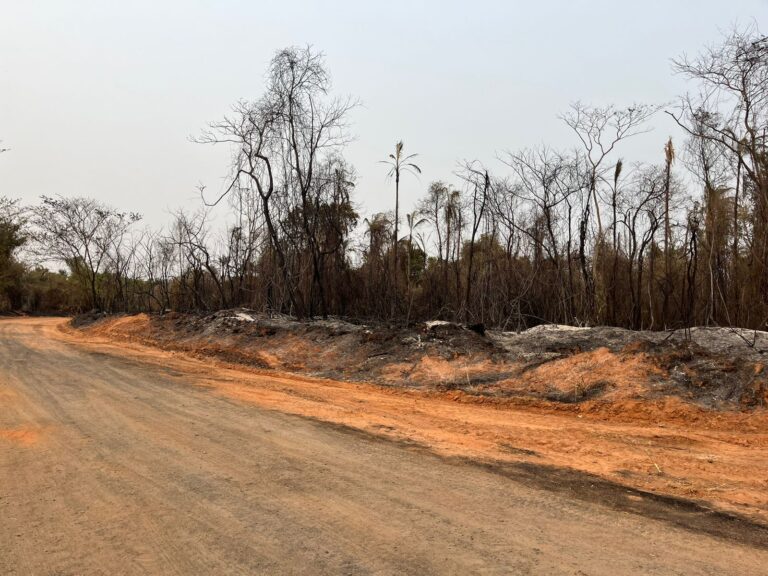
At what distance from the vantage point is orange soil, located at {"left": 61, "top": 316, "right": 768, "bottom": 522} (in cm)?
570

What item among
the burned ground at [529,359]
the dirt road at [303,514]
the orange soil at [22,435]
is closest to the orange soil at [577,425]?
the burned ground at [529,359]

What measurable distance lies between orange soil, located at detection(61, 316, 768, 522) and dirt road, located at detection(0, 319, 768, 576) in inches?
26.9

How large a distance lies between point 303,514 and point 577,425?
17.7 feet

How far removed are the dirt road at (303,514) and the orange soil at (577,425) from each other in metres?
0.68

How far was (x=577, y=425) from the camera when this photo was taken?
823 cm

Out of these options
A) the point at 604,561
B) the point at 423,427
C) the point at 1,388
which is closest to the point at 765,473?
the point at 604,561

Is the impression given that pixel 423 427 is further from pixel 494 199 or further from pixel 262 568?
pixel 494 199

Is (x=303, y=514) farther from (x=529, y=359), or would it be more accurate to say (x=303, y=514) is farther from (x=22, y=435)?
(x=529, y=359)

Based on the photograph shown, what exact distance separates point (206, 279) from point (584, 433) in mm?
28134

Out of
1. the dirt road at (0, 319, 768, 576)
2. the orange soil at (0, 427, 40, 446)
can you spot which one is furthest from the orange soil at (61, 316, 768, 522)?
the orange soil at (0, 427, 40, 446)

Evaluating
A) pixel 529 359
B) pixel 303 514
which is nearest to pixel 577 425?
pixel 529 359

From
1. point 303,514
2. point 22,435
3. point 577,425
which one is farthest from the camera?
point 577,425

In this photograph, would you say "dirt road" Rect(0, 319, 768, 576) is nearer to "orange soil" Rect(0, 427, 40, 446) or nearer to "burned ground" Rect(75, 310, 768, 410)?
"orange soil" Rect(0, 427, 40, 446)

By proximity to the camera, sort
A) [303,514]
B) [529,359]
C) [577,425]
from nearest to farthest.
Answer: [303,514]
[577,425]
[529,359]
